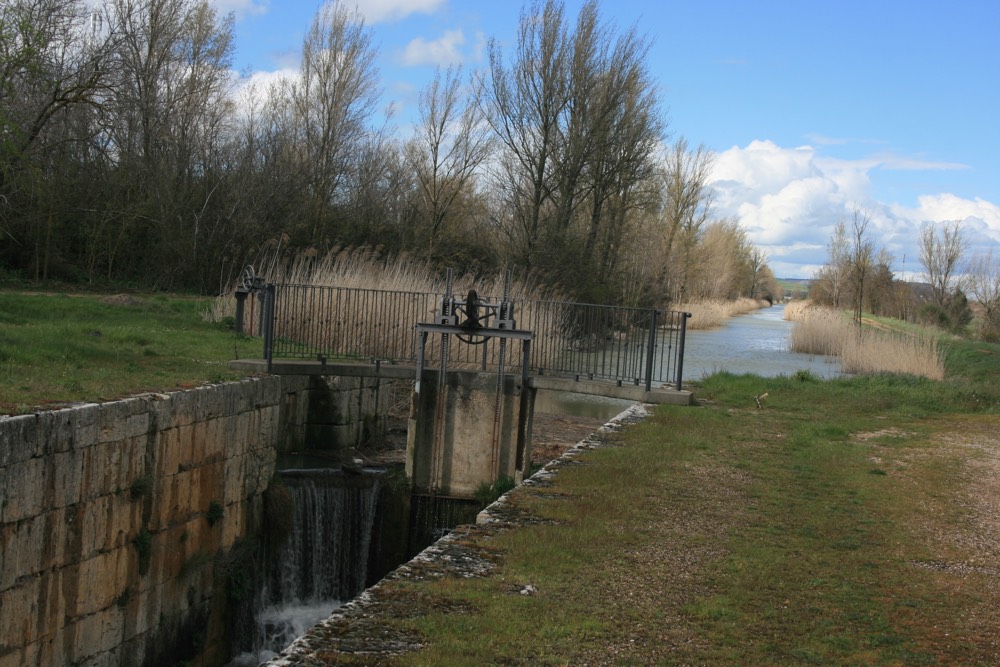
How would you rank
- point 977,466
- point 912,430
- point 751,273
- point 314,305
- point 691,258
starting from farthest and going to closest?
point 751,273, point 691,258, point 314,305, point 912,430, point 977,466

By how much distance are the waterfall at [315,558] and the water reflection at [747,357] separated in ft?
27.2

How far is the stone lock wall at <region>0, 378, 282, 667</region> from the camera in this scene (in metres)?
6.77

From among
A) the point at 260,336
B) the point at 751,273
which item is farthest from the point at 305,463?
the point at 751,273

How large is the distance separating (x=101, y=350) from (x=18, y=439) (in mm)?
4049

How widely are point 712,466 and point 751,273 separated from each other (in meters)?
83.2

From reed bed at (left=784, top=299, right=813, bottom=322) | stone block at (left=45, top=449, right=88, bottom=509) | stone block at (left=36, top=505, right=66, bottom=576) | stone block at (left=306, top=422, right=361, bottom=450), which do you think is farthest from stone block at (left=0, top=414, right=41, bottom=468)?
reed bed at (left=784, top=299, right=813, bottom=322)

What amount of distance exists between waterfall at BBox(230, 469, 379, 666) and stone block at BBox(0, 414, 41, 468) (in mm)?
4473

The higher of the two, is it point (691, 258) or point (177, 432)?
point (691, 258)

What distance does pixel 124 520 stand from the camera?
26.5 feet

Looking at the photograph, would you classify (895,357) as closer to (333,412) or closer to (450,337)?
(450,337)

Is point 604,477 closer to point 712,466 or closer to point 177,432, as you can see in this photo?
point 712,466

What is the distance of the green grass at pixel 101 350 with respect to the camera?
8.15m

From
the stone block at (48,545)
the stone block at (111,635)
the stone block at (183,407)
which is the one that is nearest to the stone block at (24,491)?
the stone block at (48,545)

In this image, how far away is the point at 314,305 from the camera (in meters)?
15.1
